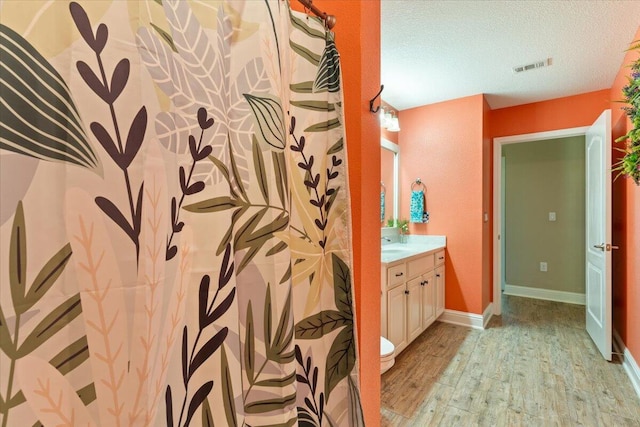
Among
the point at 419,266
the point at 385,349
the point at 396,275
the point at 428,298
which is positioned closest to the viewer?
the point at 385,349

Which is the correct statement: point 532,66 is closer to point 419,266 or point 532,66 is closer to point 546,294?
point 419,266

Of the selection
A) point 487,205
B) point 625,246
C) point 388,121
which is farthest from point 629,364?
point 388,121

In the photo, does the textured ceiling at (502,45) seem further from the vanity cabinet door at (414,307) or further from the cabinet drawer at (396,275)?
the vanity cabinet door at (414,307)

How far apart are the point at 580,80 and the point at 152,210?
3.67 metres

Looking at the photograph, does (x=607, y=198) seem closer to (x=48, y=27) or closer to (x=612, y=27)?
(x=612, y=27)

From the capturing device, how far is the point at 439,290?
3.04m

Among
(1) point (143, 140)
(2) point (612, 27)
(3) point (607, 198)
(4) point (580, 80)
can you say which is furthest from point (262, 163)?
(4) point (580, 80)

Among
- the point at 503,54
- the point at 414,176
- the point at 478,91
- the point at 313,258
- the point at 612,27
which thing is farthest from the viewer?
the point at 414,176

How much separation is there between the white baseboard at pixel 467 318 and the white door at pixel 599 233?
2.82ft

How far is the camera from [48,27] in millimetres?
402

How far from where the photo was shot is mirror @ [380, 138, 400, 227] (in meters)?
3.26

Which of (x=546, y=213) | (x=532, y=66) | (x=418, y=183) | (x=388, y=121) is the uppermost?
(x=532, y=66)

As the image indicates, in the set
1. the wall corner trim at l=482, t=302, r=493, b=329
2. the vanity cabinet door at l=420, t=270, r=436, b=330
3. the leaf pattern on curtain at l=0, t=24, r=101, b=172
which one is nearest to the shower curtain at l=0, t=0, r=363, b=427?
the leaf pattern on curtain at l=0, t=24, r=101, b=172

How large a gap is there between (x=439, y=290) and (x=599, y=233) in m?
1.44
